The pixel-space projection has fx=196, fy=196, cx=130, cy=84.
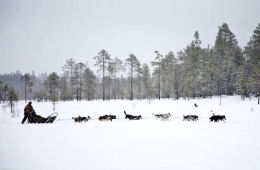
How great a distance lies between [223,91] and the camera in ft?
174

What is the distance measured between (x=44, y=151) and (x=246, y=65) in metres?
50.6

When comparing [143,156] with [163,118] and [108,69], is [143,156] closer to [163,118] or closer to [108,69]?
[163,118]

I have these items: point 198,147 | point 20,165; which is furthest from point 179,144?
point 20,165

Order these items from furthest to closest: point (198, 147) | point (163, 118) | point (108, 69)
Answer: point (108, 69), point (163, 118), point (198, 147)

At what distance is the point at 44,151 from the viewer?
7.31 m

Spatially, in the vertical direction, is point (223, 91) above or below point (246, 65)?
below

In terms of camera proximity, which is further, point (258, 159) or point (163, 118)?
point (163, 118)

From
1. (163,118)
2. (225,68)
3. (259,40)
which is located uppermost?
(259,40)

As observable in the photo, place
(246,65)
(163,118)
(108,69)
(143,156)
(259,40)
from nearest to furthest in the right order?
1. (143,156)
2. (163,118)
3. (259,40)
4. (246,65)
5. (108,69)

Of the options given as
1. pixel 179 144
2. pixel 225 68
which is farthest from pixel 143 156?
pixel 225 68

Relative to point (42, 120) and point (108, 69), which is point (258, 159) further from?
point (108, 69)

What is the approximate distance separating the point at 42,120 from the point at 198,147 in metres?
13.5

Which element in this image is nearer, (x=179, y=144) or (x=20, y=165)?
(x=20, y=165)

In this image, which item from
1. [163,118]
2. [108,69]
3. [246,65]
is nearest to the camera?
[163,118]
